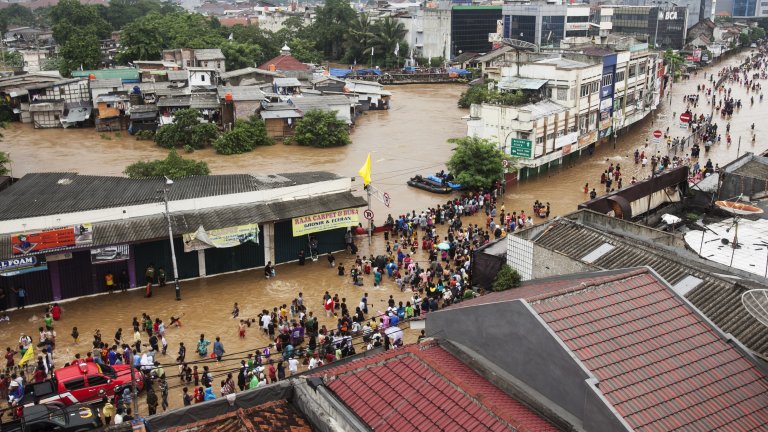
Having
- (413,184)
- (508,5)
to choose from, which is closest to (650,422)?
(413,184)

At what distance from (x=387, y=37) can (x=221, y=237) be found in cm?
6898

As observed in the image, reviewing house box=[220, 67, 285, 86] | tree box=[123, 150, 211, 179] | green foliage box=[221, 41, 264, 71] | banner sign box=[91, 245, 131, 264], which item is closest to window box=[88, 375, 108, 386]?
banner sign box=[91, 245, 131, 264]

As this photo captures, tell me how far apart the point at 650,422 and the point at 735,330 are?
241 inches

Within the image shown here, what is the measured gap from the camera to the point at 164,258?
957 inches

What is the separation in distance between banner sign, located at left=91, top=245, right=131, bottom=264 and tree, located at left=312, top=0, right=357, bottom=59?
247 ft

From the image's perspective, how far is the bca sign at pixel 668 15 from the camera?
347 ft

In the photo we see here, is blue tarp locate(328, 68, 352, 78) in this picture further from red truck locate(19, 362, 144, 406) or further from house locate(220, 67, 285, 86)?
red truck locate(19, 362, 144, 406)

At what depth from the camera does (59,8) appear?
308 ft

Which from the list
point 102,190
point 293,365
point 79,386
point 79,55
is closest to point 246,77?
point 79,55

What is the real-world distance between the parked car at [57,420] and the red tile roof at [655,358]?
945cm

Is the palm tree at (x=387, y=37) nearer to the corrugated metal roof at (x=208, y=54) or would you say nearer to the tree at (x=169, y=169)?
the corrugated metal roof at (x=208, y=54)

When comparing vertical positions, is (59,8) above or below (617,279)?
above

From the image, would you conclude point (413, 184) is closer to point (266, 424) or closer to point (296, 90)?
point (296, 90)

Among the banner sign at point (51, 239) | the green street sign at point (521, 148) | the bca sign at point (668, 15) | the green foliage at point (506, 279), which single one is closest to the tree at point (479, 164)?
the green street sign at point (521, 148)
